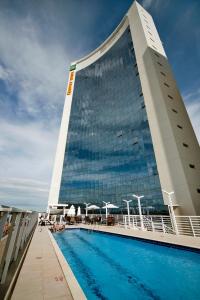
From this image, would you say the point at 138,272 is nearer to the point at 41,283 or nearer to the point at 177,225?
the point at 41,283

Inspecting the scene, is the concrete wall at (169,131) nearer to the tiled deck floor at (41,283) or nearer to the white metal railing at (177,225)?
the white metal railing at (177,225)

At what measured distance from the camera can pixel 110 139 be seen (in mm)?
33406

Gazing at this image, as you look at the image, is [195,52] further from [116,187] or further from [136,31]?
[116,187]

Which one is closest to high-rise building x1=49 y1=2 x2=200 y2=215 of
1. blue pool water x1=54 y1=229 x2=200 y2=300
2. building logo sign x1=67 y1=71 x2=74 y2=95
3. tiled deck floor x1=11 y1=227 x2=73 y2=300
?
building logo sign x1=67 y1=71 x2=74 y2=95

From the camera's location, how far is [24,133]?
2088 cm

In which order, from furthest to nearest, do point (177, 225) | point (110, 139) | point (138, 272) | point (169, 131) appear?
point (110, 139) < point (169, 131) < point (177, 225) < point (138, 272)

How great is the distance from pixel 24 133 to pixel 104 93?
937 inches

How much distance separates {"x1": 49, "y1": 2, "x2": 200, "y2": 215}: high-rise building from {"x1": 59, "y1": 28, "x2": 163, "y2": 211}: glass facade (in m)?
0.14

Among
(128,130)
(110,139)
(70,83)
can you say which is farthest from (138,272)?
(70,83)

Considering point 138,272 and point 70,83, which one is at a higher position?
point 70,83

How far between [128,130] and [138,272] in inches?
949

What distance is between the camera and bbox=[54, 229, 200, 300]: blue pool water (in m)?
4.71

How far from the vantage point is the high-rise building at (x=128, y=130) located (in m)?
17.0

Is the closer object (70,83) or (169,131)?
(169,131)
